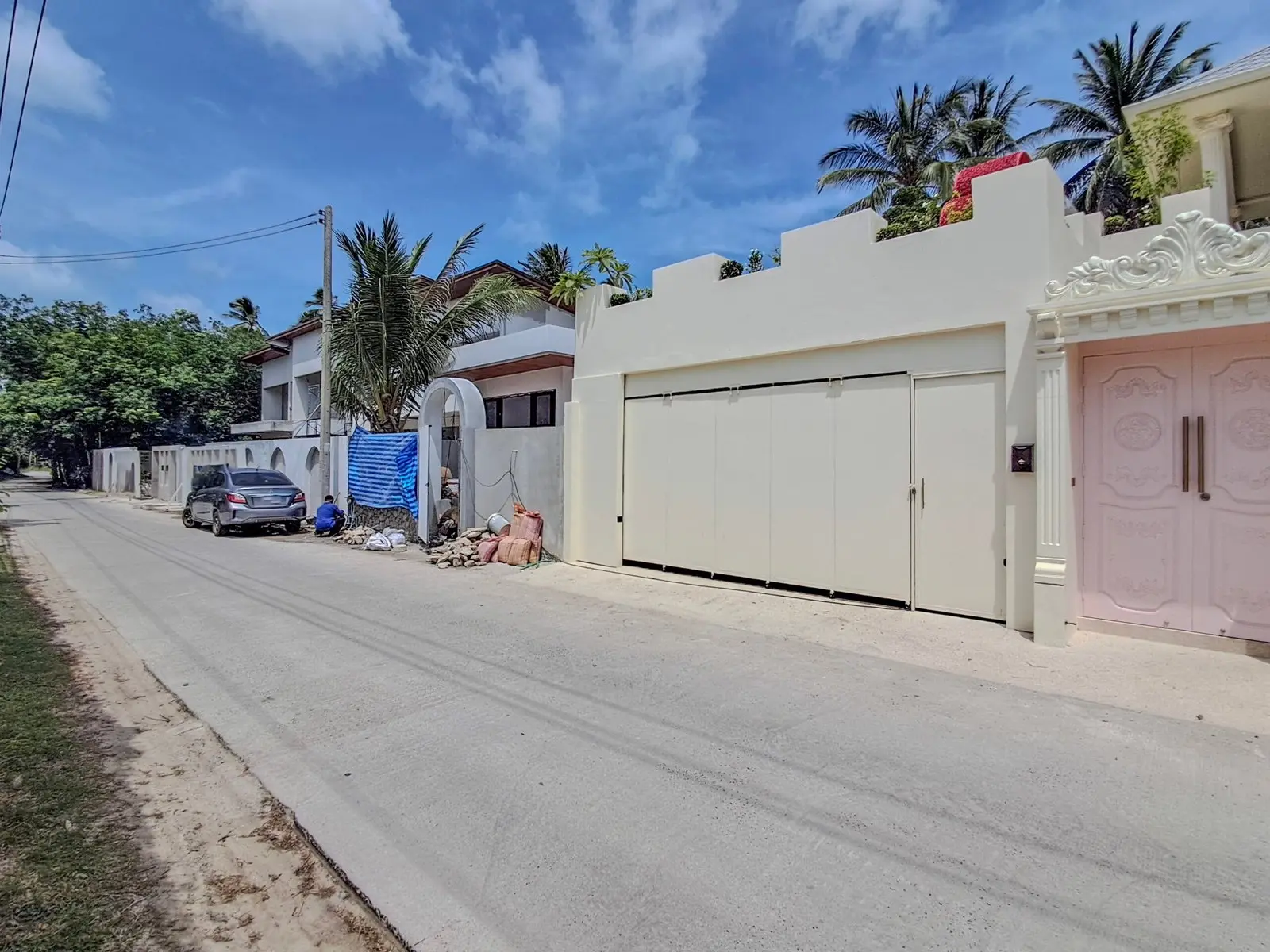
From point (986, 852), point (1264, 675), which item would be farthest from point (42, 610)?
point (1264, 675)

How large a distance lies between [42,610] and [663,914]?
882 cm

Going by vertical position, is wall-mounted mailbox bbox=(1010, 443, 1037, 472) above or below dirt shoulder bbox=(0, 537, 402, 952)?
above

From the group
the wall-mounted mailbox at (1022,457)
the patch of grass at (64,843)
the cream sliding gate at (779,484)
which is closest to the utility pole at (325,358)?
the cream sliding gate at (779,484)

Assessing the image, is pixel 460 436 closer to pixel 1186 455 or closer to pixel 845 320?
pixel 845 320

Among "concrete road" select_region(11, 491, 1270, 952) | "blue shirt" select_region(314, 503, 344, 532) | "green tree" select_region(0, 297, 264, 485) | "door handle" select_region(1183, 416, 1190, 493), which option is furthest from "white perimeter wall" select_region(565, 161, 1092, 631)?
"green tree" select_region(0, 297, 264, 485)

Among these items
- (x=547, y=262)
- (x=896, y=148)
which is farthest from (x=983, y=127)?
(x=547, y=262)

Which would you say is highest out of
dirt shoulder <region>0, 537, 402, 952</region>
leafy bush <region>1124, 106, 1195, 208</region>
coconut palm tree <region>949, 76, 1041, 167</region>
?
coconut palm tree <region>949, 76, 1041, 167</region>

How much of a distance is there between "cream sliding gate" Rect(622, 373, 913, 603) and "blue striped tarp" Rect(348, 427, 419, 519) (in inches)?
231

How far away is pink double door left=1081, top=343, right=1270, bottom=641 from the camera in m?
5.55

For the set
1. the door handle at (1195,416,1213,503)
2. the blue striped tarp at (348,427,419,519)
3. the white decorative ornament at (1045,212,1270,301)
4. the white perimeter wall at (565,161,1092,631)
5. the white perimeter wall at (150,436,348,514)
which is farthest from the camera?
the white perimeter wall at (150,436,348,514)

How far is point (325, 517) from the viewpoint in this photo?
15.9 m

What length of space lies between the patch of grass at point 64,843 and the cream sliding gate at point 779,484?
6.72 metres

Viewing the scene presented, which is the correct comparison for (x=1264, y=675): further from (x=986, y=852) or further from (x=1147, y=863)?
(x=986, y=852)

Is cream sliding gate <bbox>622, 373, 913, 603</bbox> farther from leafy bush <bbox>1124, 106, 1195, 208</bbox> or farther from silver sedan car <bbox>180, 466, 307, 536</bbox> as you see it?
silver sedan car <bbox>180, 466, 307, 536</bbox>
